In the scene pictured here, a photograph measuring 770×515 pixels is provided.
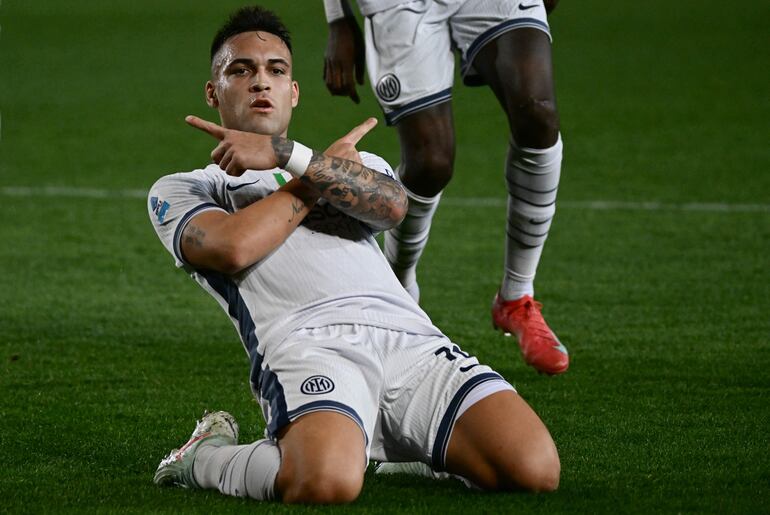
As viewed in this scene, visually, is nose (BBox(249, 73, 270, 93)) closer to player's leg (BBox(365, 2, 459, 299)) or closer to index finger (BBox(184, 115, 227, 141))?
index finger (BBox(184, 115, 227, 141))

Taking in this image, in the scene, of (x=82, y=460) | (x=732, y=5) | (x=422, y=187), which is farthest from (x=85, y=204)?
(x=732, y=5)

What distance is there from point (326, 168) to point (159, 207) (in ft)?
1.49

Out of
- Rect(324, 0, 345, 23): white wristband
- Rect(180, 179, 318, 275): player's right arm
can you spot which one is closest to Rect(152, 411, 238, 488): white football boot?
Rect(180, 179, 318, 275): player's right arm

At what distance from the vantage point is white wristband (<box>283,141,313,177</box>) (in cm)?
334

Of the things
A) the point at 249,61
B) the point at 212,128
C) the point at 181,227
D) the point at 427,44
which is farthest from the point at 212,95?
the point at 427,44

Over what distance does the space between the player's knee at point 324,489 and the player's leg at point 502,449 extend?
1.01 ft

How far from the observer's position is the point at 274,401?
10.8 feet

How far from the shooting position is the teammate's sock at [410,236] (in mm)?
4609

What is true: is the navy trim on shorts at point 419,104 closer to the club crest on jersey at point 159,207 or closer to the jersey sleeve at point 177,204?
the jersey sleeve at point 177,204

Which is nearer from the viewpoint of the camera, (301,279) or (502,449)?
(502,449)

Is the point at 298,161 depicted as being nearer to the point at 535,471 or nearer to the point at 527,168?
the point at 535,471

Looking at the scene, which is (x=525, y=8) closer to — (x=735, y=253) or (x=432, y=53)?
(x=432, y=53)

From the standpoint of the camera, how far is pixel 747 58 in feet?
51.0

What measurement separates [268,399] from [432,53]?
1.65 m
